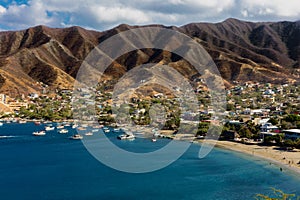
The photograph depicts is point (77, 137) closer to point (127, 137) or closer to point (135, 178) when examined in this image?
point (127, 137)

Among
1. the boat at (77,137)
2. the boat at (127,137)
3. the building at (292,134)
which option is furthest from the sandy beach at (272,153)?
the boat at (77,137)

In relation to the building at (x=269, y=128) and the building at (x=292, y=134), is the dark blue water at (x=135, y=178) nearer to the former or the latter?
the building at (x=292, y=134)

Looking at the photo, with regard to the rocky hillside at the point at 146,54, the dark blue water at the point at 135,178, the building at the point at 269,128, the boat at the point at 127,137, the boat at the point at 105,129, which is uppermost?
the rocky hillside at the point at 146,54

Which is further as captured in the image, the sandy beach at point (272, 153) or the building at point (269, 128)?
the building at point (269, 128)

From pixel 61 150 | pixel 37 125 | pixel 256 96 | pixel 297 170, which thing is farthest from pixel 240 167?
pixel 256 96

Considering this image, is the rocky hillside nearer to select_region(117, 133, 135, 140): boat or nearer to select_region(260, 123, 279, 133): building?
select_region(117, 133, 135, 140): boat

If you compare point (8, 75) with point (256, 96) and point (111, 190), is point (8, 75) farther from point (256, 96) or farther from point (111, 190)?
point (111, 190)

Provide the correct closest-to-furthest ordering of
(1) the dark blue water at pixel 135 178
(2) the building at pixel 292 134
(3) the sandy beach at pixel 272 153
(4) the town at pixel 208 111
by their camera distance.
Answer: (1) the dark blue water at pixel 135 178 < (3) the sandy beach at pixel 272 153 < (2) the building at pixel 292 134 < (4) the town at pixel 208 111
